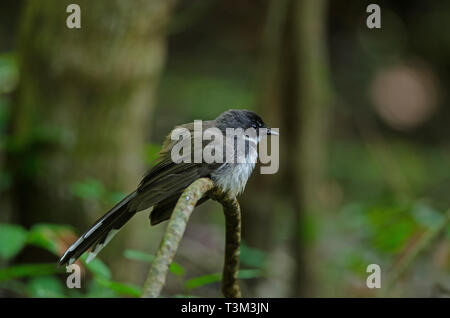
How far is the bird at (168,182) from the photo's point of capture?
2520mm

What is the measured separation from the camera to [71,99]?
4.53 m

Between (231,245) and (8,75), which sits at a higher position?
(8,75)

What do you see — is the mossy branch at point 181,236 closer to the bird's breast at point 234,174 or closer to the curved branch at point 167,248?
the curved branch at point 167,248

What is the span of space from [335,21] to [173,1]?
6.48m

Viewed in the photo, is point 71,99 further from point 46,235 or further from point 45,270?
point 45,270

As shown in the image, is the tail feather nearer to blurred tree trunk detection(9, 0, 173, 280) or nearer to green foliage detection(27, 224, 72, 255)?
green foliage detection(27, 224, 72, 255)

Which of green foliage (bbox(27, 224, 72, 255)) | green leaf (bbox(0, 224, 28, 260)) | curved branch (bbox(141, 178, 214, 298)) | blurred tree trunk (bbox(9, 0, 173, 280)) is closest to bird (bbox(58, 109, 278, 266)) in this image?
green foliage (bbox(27, 224, 72, 255))

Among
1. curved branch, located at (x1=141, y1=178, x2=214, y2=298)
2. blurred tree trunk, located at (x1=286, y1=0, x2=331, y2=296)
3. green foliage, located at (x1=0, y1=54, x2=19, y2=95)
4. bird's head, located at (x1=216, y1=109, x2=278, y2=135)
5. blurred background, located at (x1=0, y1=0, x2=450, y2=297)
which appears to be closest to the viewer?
curved branch, located at (x1=141, y1=178, x2=214, y2=298)

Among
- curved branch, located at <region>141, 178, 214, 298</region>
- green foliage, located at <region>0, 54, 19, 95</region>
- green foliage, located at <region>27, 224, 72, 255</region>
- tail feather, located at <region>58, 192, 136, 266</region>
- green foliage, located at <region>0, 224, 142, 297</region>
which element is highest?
green foliage, located at <region>0, 54, 19, 95</region>

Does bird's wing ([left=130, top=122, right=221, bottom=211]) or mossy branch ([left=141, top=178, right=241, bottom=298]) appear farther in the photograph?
bird's wing ([left=130, top=122, right=221, bottom=211])

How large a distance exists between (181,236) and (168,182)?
99 centimetres

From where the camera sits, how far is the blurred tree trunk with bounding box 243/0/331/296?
516 centimetres

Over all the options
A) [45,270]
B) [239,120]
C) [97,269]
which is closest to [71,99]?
[239,120]

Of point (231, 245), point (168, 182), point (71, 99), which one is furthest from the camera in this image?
point (71, 99)
